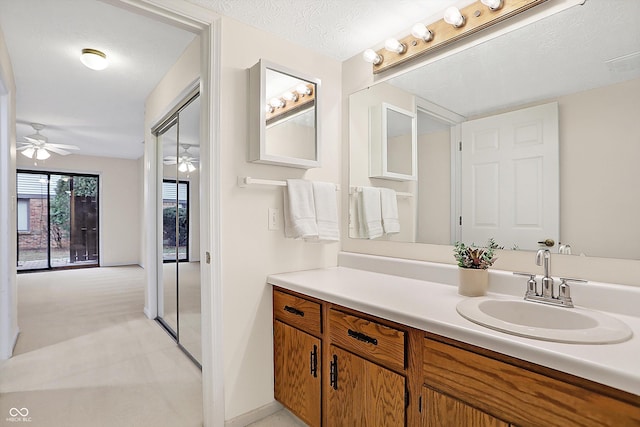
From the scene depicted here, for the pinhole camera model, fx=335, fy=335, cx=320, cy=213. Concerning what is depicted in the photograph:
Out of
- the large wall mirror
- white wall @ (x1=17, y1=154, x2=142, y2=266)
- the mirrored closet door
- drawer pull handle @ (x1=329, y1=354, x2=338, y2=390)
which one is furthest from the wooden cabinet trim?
white wall @ (x1=17, y1=154, x2=142, y2=266)

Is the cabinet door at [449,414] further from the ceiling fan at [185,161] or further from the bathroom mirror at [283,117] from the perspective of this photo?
the ceiling fan at [185,161]

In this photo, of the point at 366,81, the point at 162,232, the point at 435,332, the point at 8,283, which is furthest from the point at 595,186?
the point at 8,283

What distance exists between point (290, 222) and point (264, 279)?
367 mm

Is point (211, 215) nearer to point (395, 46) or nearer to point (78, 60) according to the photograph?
point (395, 46)

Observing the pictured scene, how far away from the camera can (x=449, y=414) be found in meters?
1.11

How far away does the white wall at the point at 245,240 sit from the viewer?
1818 mm

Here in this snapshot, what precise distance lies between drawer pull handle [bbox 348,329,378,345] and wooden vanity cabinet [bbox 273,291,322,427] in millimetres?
214

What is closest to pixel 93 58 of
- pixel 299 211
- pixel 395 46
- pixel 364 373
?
pixel 299 211

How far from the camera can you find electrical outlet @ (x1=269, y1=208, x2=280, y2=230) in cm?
199

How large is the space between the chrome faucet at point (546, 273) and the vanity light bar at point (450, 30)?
106cm

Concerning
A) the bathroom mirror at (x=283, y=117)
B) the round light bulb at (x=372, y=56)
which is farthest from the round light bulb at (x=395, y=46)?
the bathroom mirror at (x=283, y=117)

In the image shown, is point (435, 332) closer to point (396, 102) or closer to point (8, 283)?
point (396, 102)

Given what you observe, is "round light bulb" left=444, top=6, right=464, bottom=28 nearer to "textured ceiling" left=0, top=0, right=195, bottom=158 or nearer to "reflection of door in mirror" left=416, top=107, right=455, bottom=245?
"reflection of door in mirror" left=416, top=107, right=455, bottom=245

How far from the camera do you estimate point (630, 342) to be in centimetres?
94
